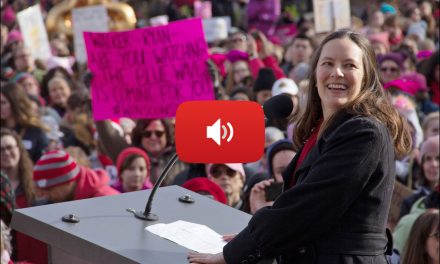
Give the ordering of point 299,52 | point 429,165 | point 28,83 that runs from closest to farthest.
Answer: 1. point 429,165
2. point 28,83
3. point 299,52

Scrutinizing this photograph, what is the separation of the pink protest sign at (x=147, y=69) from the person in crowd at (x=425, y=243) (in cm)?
253

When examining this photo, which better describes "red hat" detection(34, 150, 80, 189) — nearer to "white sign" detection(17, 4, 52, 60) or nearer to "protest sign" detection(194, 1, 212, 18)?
"white sign" detection(17, 4, 52, 60)

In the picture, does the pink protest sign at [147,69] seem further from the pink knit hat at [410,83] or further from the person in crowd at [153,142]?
the pink knit hat at [410,83]

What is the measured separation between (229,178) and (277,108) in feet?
11.0

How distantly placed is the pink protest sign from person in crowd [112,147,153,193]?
0.34m

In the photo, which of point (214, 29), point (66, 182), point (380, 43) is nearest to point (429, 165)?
point (66, 182)

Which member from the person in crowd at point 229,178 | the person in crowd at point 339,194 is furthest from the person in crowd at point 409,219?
the person in crowd at point 339,194

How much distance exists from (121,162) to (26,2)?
12.0 m

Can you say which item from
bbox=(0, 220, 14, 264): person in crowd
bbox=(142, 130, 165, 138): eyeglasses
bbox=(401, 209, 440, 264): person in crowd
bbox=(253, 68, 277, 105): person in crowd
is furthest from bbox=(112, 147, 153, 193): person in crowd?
bbox=(253, 68, 277, 105): person in crowd

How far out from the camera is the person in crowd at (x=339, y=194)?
2734 mm

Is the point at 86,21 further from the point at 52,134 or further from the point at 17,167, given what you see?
the point at 17,167

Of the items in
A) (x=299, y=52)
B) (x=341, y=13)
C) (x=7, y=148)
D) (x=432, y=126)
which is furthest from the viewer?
(x=299, y=52)

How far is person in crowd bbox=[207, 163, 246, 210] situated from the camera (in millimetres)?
6410

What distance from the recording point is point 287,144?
6.10m
